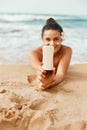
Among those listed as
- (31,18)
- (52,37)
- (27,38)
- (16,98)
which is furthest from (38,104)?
(31,18)

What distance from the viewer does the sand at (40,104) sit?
5.55ft

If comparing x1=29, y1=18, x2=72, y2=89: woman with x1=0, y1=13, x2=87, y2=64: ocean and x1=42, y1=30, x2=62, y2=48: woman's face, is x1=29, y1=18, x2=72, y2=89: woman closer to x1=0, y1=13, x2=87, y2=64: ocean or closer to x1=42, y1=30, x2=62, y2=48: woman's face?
x1=42, y1=30, x2=62, y2=48: woman's face

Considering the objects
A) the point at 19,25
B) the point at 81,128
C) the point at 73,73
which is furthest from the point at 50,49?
the point at 19,25

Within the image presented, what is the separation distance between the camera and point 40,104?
197 centimetres

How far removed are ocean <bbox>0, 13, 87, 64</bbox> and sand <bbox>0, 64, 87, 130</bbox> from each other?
3.97 feet

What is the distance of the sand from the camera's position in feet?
5.55

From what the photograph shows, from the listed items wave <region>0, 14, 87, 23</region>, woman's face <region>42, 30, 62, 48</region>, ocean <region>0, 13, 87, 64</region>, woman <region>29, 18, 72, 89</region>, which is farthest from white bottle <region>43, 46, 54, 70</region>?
wave <region>0, 14, 87, 23</region>

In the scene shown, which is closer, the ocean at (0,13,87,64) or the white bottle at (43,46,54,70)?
the white bottle at (43,46,54,70)

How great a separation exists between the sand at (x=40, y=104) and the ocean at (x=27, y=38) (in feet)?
3.97

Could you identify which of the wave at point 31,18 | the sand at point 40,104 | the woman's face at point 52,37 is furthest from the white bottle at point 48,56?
the wave at point 31,18

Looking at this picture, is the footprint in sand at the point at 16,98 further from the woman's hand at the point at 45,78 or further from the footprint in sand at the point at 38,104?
the woman's hand at the point at 45,78

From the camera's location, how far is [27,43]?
5.14 meters

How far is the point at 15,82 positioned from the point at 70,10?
789cm

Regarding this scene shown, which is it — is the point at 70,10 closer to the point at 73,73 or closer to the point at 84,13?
the point at 84,13
